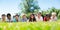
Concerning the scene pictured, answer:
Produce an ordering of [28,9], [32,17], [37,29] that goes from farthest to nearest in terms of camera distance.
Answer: [28,9] → [32,17] → [37,29]

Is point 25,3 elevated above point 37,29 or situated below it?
above

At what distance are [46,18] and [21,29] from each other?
17.9 feet

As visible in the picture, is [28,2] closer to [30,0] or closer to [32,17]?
[30,0]

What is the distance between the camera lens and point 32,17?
5.90 metres

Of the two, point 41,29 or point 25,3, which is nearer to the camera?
point 41,29

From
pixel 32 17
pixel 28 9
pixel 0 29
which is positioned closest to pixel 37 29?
pixel 0 29

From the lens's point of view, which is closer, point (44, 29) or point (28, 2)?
point (44, 29)

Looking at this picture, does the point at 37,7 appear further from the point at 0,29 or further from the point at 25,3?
the point at 0,29

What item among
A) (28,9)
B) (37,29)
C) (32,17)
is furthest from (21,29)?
(28,9)

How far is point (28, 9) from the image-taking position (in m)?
28.9

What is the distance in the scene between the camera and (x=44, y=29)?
68 cm

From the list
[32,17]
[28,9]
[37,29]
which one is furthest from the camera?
[28,9]

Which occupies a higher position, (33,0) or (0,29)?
(33,0)

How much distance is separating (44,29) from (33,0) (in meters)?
29.1
